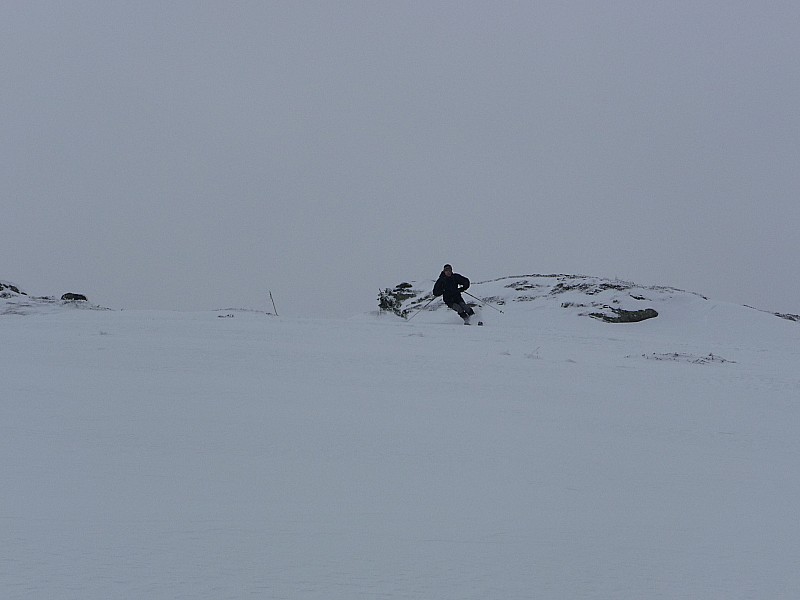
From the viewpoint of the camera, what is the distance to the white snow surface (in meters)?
2.59

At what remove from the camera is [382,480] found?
3.63 metres

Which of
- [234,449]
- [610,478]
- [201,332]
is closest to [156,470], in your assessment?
[234,449]

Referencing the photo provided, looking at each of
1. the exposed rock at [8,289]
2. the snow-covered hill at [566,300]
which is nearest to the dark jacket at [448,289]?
the snow-covered hill at [566,300]

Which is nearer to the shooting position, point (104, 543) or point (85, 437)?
point (104, 543)

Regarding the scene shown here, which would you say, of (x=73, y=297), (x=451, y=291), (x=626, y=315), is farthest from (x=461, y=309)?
(x=73, y=297)

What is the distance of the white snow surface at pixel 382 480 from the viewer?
8.51 ft

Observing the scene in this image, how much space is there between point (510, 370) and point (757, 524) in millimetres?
4307

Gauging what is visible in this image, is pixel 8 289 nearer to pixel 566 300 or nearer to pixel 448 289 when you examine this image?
pixel 448 289

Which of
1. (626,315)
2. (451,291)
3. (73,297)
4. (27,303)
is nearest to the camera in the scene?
(451,291)

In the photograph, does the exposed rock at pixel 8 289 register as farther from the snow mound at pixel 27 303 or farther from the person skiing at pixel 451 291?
the person skiing at pixel 451 291

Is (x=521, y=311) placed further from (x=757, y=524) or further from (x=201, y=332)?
(x=757, y=524)

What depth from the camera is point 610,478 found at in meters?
3.93

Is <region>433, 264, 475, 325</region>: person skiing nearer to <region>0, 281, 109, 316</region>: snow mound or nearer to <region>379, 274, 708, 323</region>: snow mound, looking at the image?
<region>379, 274, 708, 323</region>: snow mound

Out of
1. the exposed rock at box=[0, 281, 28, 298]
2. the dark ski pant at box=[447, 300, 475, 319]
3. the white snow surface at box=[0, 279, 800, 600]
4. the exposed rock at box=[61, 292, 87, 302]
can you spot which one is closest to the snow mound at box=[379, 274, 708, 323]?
the dark ski pant at box=[447, 300, 475, 319]
